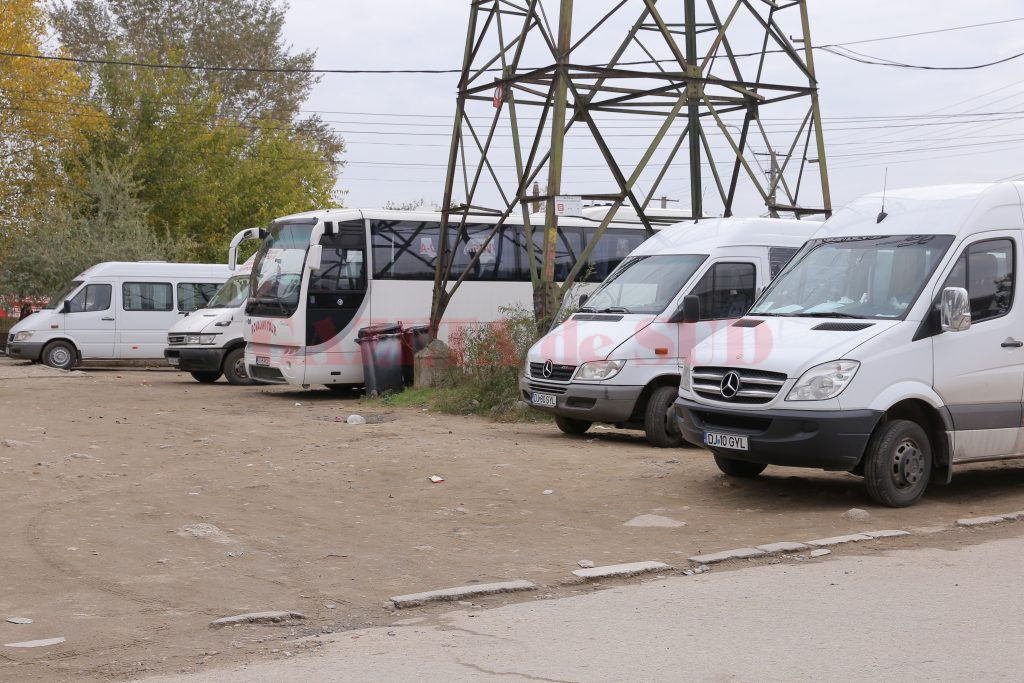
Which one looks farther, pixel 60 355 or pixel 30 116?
pixel 30 116

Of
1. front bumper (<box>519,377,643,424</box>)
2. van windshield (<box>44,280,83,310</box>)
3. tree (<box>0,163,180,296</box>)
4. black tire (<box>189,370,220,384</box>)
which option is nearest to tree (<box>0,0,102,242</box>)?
tree (<box>0,163,180,296</box>)

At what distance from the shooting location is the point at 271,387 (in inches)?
885

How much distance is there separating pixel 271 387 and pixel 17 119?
16.6 metres

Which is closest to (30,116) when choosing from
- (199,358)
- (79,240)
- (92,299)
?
(79,240)

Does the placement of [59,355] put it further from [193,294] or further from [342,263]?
[342,263]

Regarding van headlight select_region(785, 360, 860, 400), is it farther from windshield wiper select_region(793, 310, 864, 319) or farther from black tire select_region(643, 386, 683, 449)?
black tire select_region(643, 386, 683, 449)

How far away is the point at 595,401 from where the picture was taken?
13.1 meters

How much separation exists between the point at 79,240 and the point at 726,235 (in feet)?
77.1

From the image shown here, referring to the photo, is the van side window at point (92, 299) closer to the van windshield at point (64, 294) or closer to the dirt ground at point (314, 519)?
the van windshield at point (64, 294)

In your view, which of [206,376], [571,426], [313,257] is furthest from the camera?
[206,376]

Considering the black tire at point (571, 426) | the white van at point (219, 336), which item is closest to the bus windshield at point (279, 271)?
the white van at point (219, 336)

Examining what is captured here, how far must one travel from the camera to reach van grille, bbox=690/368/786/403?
9.07 m

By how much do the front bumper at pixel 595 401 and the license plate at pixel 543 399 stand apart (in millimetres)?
52

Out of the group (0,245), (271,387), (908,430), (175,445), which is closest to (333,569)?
(908,430)
